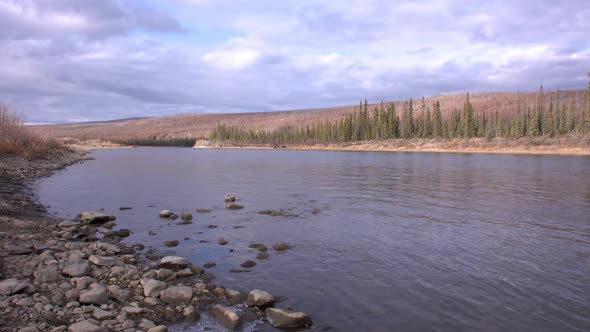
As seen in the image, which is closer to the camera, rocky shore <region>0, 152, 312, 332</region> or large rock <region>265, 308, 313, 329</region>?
rocky shore <region>0, 152, 312, 332</region>

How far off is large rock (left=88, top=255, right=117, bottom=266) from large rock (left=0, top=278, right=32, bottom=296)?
2137 mm

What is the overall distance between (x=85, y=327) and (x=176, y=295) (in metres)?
2.13

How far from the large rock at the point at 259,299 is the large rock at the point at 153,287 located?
1.96 meters

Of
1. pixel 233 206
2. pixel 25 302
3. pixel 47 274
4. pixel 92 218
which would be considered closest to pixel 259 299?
pixel 25 302

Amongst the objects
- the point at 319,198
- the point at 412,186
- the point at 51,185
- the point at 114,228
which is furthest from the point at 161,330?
the point at 51,185

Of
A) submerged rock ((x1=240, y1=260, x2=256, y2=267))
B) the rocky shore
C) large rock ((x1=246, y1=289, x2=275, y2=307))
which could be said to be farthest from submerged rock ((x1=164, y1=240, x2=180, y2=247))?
large rock ((x1=246, y1=289, x2=275, y2=307))

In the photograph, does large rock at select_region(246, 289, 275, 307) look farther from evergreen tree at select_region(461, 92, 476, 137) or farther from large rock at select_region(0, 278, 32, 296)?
evergreen tree at select_region(461, 92, 476, 137)

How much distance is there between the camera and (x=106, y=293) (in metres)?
8.54

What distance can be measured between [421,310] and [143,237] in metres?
10.2

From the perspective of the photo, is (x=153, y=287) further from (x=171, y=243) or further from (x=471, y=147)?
(x=471, y=147)

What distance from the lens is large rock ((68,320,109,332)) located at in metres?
6.86

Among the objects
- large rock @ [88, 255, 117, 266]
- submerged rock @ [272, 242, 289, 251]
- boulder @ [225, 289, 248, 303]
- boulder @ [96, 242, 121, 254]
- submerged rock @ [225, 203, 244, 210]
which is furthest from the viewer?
submerged rock @ [225, 203, 244, 210]

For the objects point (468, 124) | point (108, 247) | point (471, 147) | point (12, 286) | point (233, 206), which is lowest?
point (233, 206)

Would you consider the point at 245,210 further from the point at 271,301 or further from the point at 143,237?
the point at 271,301
